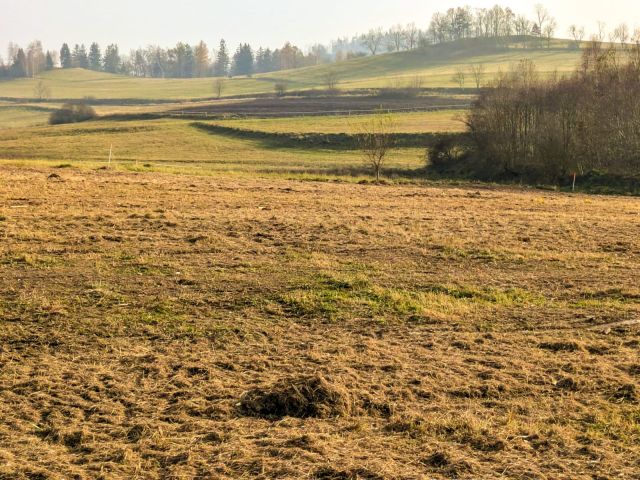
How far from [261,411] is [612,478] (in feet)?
12.1

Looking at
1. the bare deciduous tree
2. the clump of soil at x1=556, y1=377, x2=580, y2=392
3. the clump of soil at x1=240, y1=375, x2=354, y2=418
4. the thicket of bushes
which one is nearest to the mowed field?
the thicket of bushes

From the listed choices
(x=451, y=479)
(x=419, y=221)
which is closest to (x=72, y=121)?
(x=419, y=221)

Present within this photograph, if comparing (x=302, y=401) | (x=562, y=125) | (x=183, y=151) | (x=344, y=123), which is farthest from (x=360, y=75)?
(x=302, y=401)

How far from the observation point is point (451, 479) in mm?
6441

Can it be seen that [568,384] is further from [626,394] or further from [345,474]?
[345,474]

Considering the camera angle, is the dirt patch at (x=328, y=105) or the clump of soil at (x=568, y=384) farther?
the dirt patch at (x=328, y=105)

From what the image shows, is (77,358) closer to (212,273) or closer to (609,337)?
(212,273)

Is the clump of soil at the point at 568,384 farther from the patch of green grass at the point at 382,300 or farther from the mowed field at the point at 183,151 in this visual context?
the mowed field at the point at 183,151

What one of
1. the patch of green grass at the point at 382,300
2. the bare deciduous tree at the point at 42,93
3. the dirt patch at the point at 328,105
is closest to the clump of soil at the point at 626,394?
the patch of green grass at the point at 382,300

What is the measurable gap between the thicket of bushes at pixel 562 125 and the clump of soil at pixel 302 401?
36178 mm

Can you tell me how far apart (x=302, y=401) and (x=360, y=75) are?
167m

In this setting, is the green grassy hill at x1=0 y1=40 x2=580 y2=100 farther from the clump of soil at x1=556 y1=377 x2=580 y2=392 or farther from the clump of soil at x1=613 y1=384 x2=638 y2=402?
the clump of soil at x1=613 y1=384 x2=638 y2=402

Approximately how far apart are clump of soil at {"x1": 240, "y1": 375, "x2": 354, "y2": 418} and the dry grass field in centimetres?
2

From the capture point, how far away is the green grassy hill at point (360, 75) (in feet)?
495
